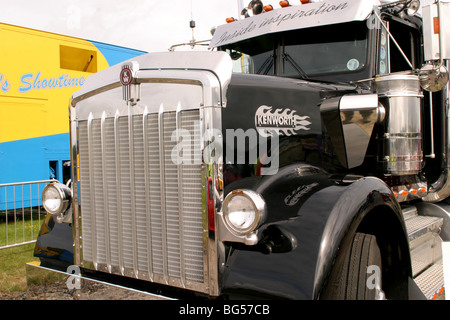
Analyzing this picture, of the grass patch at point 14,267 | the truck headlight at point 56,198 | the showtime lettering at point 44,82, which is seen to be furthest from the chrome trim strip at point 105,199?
the showtime lettering at point 44,82

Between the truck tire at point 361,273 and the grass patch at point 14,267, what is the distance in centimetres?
262

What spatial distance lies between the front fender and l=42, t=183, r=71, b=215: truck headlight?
1336 millimetres

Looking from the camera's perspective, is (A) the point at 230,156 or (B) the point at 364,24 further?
(B) the point at 364,24

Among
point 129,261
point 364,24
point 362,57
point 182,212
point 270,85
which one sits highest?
point 364,24

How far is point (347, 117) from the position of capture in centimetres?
303

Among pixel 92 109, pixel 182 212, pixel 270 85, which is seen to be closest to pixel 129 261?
pixel 182 212

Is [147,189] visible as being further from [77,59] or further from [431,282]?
[77,59]

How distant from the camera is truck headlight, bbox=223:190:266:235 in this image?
6.88ft

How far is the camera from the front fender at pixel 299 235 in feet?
6.79

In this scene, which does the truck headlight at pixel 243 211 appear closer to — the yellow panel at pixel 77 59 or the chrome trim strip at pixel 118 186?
the chrome trim strip at pixel 118 186

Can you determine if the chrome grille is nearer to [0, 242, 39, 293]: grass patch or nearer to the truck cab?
the truck cab

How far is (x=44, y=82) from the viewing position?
810 centimetres

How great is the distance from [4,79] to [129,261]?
A: 609 centimetres
